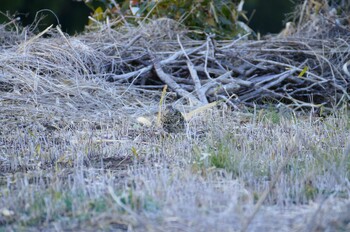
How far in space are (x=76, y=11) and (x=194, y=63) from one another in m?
9.74

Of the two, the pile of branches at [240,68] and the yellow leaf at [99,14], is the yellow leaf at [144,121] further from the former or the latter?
the yellow leaf at [99,14]

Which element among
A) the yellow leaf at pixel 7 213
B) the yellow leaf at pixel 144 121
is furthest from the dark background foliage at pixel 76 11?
the yellow leaf at pixel 7 213

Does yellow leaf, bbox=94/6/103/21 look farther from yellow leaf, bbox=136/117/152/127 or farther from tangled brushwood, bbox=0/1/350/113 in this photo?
yellow leaf, bbox=136/117/152/127

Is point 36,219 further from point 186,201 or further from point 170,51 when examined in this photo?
point 170,51

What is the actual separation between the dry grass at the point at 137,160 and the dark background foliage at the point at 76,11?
8.20 metres

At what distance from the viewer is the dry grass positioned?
2.63 meters

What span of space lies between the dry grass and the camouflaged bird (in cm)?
8

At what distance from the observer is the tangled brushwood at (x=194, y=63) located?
573 cm

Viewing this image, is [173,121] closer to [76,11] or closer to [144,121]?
[144,121]

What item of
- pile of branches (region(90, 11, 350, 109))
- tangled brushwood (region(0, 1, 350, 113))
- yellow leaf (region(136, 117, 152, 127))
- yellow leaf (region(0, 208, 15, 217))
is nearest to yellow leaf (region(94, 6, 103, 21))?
tangled brushwood (region(0, 1, 350, 113))

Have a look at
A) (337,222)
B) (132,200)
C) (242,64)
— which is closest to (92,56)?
(242,64)

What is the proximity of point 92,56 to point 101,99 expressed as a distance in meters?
0.75

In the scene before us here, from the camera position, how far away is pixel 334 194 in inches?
118

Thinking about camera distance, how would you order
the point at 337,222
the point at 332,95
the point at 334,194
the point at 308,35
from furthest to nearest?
1. the point at 308,35
2. the point at 332,95
3. the point at 334,194
4. the point at 337,222
